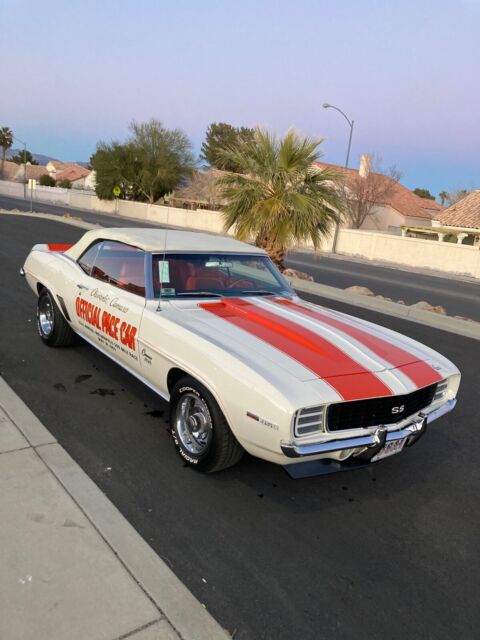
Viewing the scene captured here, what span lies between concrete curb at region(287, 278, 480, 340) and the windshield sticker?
6.68 m

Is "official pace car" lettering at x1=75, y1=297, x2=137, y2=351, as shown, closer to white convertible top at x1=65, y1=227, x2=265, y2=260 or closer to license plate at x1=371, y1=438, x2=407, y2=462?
white convertible top at x1=65, y1=227, x2=265, y2=260

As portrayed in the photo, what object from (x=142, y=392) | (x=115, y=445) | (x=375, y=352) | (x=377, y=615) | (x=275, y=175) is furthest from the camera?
(x=275, y=175)

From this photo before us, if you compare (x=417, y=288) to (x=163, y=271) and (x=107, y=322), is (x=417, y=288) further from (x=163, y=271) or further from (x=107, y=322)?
(x=107, y=322)

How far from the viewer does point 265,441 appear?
2955 mm

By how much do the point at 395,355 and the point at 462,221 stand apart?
3364 centimetres

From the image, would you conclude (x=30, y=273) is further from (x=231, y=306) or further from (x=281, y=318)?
(x=281, y=318)

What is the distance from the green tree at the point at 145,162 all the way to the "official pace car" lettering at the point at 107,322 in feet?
165

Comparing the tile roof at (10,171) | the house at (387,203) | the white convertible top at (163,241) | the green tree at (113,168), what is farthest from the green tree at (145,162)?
the tile roof at (10,171)

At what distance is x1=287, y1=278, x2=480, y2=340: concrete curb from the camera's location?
945cm

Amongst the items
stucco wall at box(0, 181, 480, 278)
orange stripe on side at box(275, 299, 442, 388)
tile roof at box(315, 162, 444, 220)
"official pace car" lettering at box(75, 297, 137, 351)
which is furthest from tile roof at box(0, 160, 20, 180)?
orange stripe on side at box(275, 299, 442, 388)

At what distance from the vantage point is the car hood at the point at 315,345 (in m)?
3.18

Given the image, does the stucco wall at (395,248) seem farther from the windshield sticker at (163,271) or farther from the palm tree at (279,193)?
the windshield sticker at (163,271)

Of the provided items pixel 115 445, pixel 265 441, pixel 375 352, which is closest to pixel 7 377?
pixel 115 445

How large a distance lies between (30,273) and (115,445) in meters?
3.23
